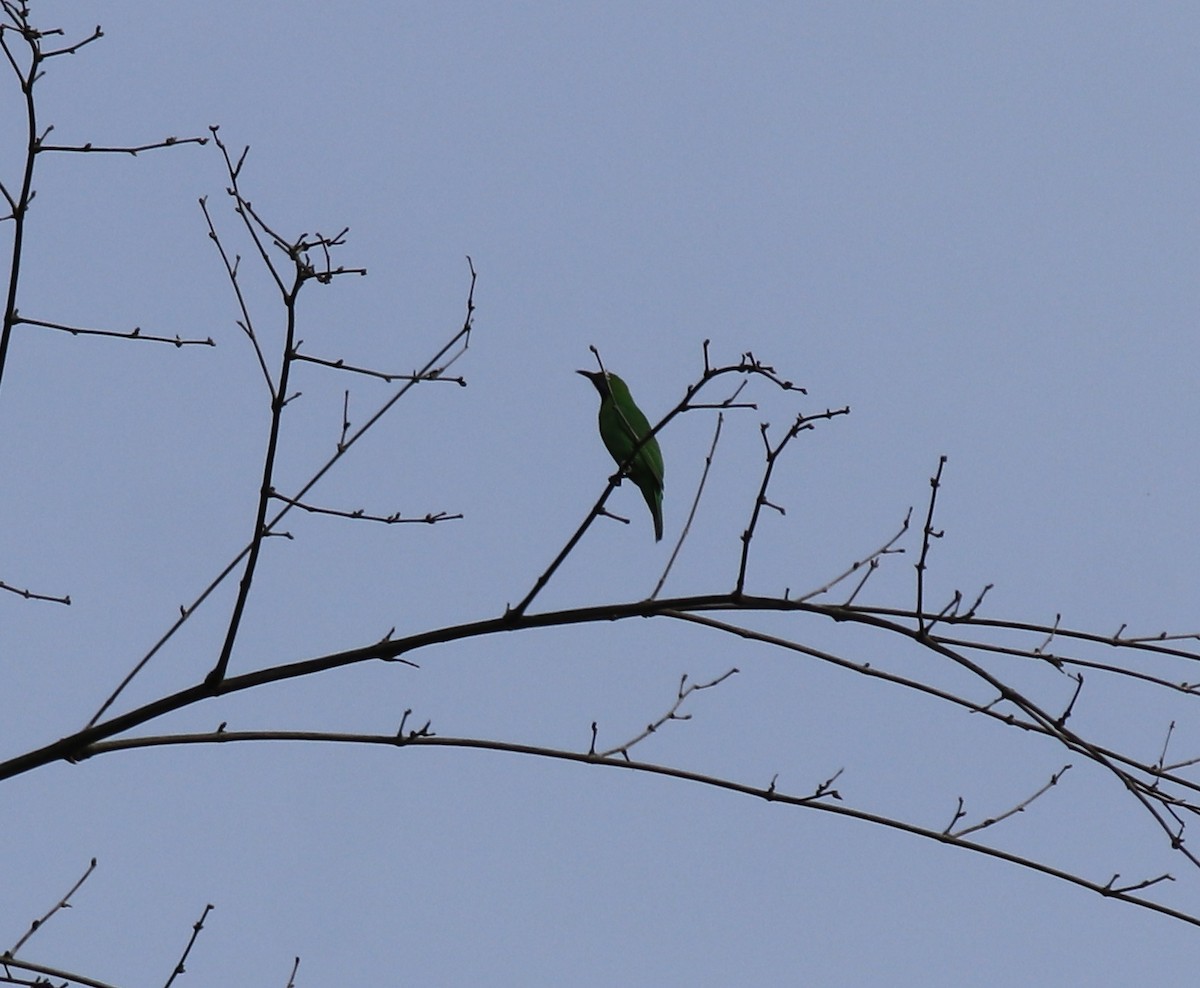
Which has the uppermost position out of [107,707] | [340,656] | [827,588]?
[827,588]

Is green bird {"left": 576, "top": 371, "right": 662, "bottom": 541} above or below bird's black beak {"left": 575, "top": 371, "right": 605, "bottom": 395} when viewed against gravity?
below

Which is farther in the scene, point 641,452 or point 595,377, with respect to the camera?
point 595,377

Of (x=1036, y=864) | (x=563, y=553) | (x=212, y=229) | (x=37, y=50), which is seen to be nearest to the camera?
(x=1036, y=864)

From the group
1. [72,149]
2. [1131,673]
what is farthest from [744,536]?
[72,149]

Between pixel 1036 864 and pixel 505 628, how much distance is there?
1.31 meters

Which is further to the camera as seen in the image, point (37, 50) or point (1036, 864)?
point (37, 50)

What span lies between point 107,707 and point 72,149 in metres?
1.46

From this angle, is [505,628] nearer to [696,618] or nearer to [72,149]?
[696,618]

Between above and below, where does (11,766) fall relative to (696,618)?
below

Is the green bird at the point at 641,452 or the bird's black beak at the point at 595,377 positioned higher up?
the bird's black beak at the point at 595,377

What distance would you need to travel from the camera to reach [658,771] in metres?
3.14

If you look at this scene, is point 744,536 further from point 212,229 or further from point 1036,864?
point 212,229

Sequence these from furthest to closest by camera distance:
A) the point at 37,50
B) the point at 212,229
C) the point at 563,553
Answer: the point at 212,229 → the point at 37,50 → the point at 563,553

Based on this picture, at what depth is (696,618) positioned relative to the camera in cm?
323
